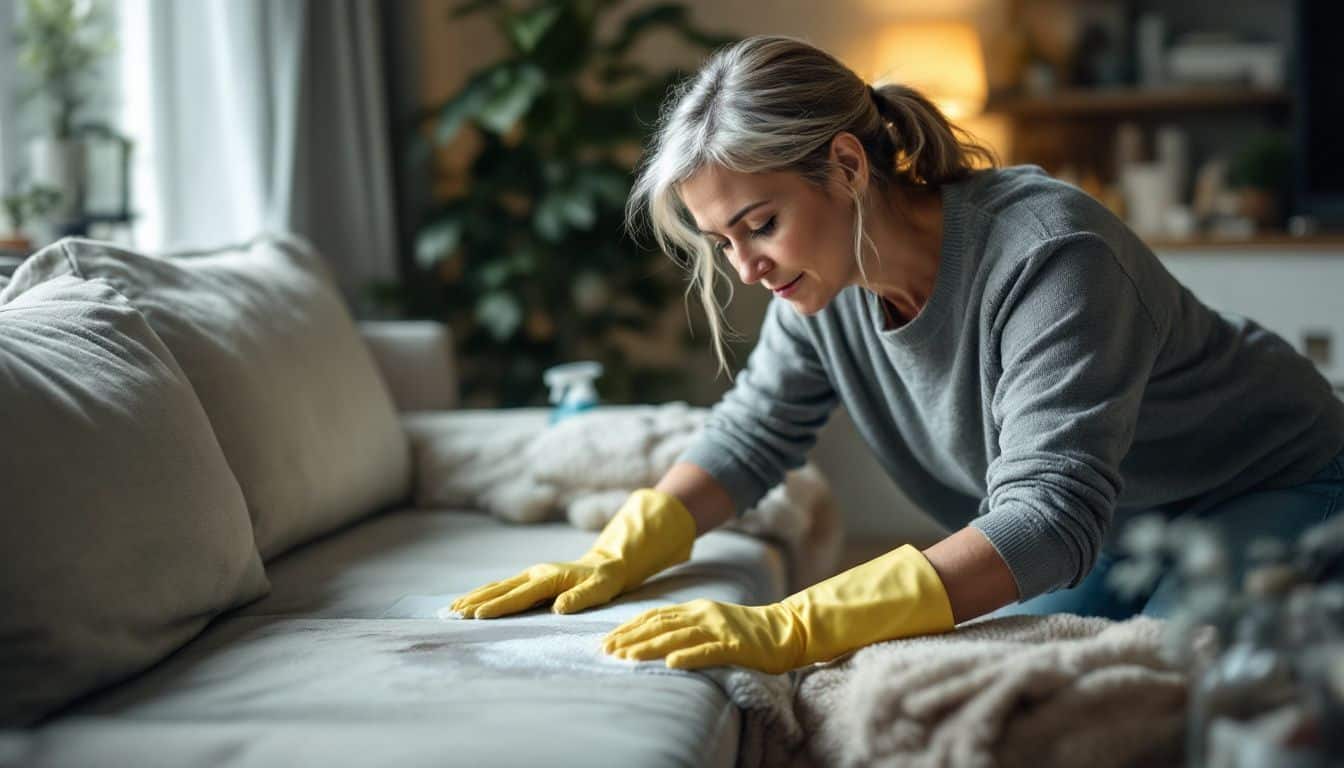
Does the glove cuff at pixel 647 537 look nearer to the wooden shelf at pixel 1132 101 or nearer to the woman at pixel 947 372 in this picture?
the woman at pixel 947 372

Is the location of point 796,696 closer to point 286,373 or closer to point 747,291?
point 286,373

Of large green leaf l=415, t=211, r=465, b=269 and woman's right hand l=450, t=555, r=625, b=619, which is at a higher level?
large green leaf l=415, t=211, r=465, b=269

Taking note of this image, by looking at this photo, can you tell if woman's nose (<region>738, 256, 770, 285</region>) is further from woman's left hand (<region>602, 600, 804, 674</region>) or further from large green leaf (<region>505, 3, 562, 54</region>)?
large green leaf (<region>505, 3, 562, 54</region>)

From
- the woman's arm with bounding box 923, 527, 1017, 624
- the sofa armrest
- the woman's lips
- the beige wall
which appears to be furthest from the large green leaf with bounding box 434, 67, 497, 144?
the woman's arm with bounding box 923, 527, 1017, 624

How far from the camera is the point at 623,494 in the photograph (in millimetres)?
1857

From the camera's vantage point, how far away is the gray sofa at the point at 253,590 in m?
1.01

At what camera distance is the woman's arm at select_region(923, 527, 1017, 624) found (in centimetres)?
118

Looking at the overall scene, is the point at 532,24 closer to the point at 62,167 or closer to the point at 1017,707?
the point at 62,167

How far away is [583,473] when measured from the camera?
1.91 metres

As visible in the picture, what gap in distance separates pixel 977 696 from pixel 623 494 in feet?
3.09

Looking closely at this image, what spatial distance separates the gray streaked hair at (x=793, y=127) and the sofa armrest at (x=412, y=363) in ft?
3.10

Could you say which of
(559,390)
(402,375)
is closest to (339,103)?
(402,375)

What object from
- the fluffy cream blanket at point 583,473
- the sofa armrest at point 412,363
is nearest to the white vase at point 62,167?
the sofa armrest at point 412,363

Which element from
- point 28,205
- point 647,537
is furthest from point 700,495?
point 28,205
